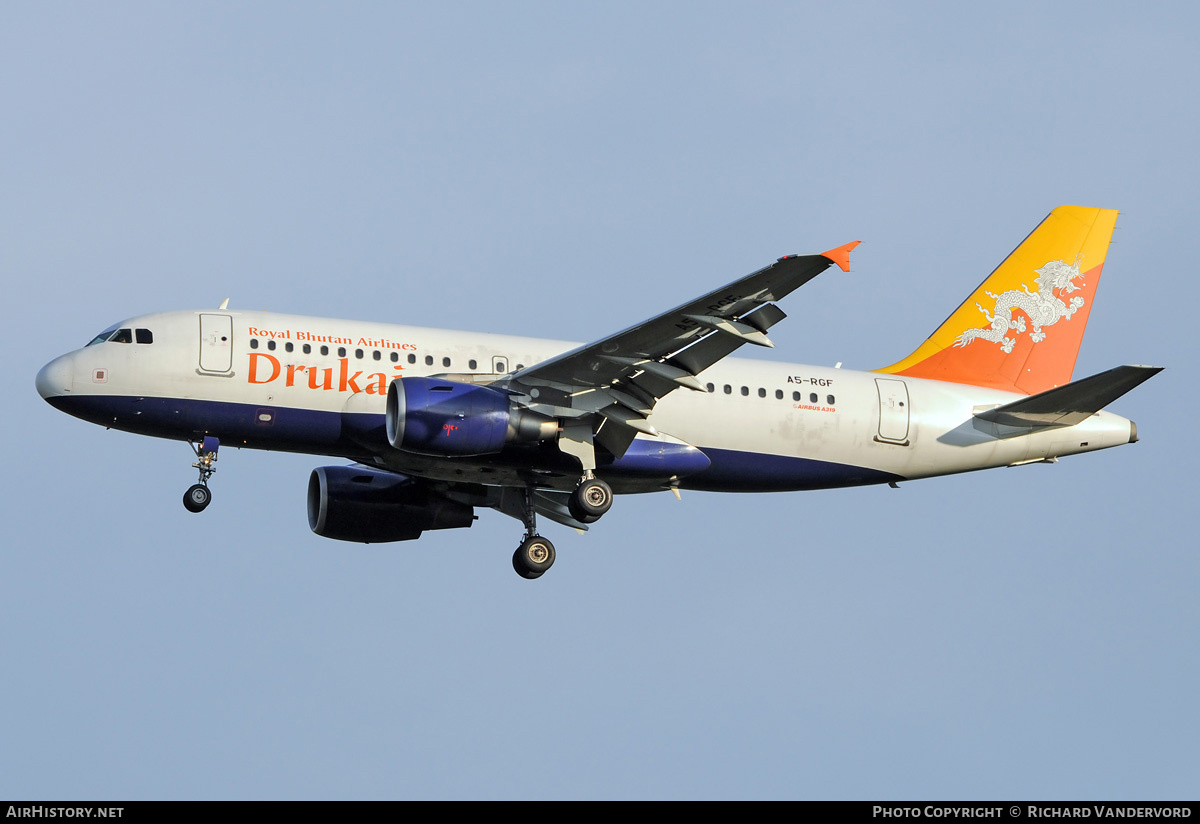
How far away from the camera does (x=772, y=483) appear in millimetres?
37625

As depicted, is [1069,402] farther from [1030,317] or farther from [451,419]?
[451,419]

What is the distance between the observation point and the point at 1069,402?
37.3 meters

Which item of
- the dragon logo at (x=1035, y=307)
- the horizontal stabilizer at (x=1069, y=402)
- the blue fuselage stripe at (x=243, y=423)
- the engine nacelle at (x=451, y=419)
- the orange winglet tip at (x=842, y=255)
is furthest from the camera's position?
the dragon logo at (x=1035, y=307)

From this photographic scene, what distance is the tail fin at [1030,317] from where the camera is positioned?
4062 centimetres

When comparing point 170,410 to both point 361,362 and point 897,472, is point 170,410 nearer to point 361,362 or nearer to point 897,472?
point 361,362

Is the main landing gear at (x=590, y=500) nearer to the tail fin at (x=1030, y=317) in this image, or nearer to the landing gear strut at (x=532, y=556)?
the landing gear strut at (x=532, y=556)

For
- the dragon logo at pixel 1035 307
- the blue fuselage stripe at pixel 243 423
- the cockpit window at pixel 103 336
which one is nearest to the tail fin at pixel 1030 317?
the dragon logo at pixel 1035 307

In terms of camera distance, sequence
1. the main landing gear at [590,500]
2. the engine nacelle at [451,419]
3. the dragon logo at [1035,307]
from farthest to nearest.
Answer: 1. the dragon logo at [1035,307]
2. the main landing gear at [590,500]
3. the engine nacelle at [451,419]

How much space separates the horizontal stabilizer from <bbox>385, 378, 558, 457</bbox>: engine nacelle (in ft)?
38.3

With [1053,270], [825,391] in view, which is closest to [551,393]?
[825,391]

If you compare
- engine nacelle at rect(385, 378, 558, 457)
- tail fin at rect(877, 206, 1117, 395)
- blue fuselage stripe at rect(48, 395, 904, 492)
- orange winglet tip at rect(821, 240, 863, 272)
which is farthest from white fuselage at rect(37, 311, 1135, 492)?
orange winglet tip at rect(821, 240, 863, 272)

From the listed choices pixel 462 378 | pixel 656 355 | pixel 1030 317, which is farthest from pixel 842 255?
pixel 1030 317

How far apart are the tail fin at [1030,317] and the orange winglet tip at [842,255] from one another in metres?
12.8

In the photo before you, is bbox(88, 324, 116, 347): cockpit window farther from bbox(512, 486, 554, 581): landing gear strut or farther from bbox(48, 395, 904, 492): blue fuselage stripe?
bbox(512, 486, 554, 581): landing gear strut
